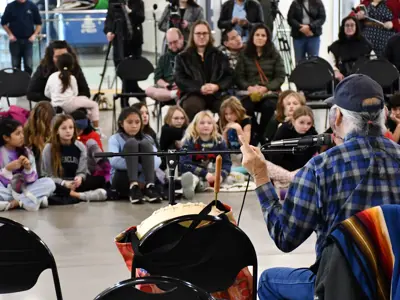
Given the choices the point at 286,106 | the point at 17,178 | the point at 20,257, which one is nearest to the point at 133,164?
the point at 17,178

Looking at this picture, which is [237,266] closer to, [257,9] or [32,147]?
[32,147]

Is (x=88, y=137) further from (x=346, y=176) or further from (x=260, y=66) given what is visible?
(x=346, y=176)

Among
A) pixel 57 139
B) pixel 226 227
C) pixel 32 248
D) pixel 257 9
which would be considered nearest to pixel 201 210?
pixel 226 227

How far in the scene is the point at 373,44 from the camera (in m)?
10.3

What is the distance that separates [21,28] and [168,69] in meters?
2.63

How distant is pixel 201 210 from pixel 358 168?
69 cm

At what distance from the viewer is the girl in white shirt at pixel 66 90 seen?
809 cm

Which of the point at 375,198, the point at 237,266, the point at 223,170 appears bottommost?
the point at 223,170

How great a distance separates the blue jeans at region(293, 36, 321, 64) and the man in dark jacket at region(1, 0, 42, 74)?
326 cm

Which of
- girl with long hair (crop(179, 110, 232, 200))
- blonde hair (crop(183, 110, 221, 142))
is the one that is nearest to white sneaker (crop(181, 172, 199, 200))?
girl with long hair (crop(179, 110, 232, 200))

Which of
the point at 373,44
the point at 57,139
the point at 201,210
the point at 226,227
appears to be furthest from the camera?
the point at 373,44

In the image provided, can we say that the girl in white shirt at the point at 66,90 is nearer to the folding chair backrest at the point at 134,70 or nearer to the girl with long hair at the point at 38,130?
the folding chair backrest at the point at 134,70

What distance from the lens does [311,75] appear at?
876 cm

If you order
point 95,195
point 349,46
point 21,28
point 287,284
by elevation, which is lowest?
point 95,195
